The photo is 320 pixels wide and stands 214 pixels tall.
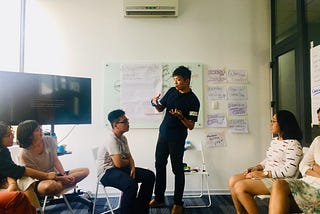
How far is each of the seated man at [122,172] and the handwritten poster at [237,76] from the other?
1.85m

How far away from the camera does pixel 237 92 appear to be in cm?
355

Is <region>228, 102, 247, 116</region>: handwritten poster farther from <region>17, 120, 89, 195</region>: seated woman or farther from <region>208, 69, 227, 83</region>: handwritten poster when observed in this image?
<region>17, 120, 89, 195</region>: seated woman

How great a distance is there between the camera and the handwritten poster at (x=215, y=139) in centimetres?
350

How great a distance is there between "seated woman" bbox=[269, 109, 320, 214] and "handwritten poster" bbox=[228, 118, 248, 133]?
1.62 meters

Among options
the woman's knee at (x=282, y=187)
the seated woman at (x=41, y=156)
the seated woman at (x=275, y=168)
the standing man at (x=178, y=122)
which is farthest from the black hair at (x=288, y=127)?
the seated woman at (x=41, y=156)

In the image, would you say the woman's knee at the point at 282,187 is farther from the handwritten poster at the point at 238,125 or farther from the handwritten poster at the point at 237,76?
the handwritten poster at the point at 237,76

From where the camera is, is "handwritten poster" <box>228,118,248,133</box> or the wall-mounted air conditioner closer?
the wall-mounted air conditioner

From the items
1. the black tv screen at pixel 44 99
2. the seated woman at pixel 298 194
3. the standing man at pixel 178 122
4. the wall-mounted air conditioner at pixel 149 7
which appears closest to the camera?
the seated woman at pixel 298 194

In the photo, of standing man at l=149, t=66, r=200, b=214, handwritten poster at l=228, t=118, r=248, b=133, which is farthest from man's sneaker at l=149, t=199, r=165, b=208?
handwritten poster at l=228, t=118, r=248, b=133

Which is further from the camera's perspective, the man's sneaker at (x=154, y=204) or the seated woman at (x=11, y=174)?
the man's sneaker at (x=154, y=204)

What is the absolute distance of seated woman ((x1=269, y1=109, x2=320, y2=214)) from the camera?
1.69m

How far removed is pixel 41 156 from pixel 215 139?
226 centimetres

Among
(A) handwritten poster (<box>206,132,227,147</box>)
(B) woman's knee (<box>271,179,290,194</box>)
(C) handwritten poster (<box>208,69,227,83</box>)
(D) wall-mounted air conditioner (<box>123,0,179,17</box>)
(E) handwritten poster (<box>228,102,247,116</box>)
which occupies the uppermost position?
(D) wall-mounted air conditioner (<box>123,0,179,17</box>)

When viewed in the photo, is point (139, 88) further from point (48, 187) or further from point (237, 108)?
point (48, 187)
